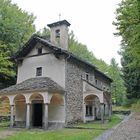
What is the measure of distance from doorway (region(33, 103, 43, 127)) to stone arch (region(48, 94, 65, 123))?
1200 millimetres

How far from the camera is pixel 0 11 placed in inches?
1484

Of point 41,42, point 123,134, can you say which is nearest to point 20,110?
point 41,42

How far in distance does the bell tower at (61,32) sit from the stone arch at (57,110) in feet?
17.2

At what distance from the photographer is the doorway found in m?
24.6

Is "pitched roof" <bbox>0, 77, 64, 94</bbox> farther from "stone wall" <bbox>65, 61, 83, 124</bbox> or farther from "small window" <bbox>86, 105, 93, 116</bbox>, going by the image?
"small window" <bbox>86, 105, 93, 116</bbox>

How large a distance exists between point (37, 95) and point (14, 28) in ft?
55.1

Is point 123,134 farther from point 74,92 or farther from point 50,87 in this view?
point 74,92

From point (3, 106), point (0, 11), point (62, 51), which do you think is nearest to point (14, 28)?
point (0, 11)

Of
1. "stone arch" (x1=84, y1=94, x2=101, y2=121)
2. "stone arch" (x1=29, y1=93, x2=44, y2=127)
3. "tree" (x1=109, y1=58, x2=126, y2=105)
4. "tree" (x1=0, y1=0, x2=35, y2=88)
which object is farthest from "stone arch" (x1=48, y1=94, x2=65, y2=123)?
"tree" (x1=109, y1=58, x2=126, y2=105)

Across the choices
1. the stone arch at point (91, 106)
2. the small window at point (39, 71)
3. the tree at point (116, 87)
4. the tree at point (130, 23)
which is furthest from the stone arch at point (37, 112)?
the tree at point (116, 87)

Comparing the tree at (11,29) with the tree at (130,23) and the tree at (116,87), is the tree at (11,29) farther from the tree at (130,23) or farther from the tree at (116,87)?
the tree at (116,87)

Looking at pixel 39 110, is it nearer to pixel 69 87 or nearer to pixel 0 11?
pixel 69 87

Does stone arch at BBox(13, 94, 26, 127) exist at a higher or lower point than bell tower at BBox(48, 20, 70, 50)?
lower

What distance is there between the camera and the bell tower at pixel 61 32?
2627 centimetres
